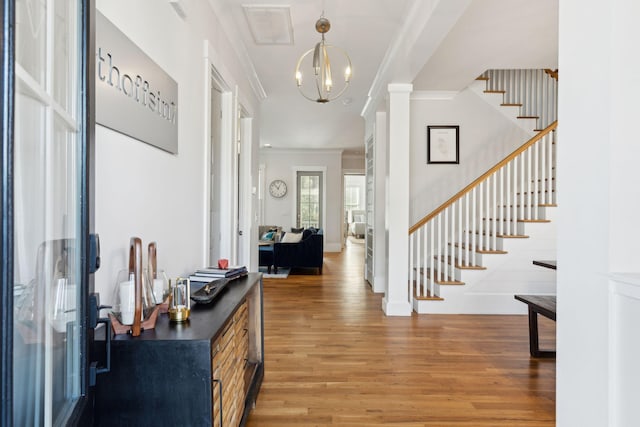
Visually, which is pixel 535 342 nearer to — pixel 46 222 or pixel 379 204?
pixel 379 204

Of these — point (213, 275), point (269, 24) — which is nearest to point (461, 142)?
point (269, 24)

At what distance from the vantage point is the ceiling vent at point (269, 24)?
9.61 ft

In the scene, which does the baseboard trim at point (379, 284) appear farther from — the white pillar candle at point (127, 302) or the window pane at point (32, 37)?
the window pane at point (32, 37)

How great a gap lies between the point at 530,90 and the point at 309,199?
20.5ft

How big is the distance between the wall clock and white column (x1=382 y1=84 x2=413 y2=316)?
648 cm

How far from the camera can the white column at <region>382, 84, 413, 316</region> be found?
408 centimetres

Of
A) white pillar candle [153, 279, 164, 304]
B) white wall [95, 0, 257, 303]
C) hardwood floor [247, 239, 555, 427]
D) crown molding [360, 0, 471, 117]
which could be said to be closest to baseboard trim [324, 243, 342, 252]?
hardwood floor [247, 239, 555, 427]

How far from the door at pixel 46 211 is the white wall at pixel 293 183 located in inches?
371

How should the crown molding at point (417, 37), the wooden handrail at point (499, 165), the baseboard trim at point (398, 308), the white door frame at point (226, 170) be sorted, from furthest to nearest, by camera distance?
the wooden handrail at point (499, 165) → the baseboard trim at point (398, 308) → the white door frame at point (226, 170) → the crown molding at point (417, 37)

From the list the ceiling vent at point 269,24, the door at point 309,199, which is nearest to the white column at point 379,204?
A: the ceiling vent at point 269,24

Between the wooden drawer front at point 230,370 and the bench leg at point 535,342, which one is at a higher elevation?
the wooden drawer front at point 230,370

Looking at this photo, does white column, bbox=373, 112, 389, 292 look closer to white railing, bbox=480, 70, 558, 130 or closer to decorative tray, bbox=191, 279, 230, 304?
white railing, bbox=480, 70, 558, 130

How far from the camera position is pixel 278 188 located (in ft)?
34.0

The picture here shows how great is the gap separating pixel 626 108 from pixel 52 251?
4.96 ft
